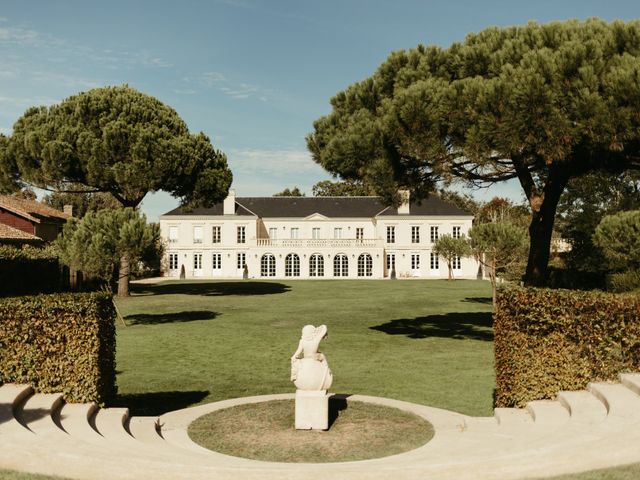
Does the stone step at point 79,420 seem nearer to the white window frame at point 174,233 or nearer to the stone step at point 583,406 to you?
the stone step at point 583,406

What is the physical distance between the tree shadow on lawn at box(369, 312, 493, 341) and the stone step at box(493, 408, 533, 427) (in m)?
9.27

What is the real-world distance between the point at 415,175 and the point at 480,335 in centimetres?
552

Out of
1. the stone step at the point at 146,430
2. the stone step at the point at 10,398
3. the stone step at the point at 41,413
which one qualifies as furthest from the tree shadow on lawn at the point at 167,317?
the stone step at the point at 146,430

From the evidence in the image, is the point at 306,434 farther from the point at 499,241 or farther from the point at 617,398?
the point at 499,241

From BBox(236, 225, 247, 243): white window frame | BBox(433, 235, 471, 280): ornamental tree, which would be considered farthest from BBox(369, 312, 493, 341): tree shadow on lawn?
BBox(236, 225, 247, 243): white window frame

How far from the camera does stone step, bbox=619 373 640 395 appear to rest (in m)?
8.48

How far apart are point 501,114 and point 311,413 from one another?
8.30 m

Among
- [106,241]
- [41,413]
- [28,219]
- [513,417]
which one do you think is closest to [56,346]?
[41,413]

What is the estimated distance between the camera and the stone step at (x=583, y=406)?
776 cm

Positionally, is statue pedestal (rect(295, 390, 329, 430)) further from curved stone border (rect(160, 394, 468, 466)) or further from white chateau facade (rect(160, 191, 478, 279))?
white chateau facade (rect(160, 191, 478, 279))

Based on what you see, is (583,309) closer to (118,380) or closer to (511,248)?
(118,380)

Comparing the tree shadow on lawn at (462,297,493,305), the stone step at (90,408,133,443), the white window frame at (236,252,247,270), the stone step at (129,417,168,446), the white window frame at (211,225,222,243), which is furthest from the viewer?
the white window frame at (211,225,222,243)

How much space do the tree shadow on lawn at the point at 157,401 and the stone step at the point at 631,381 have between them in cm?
701

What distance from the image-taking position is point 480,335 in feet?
61.5
